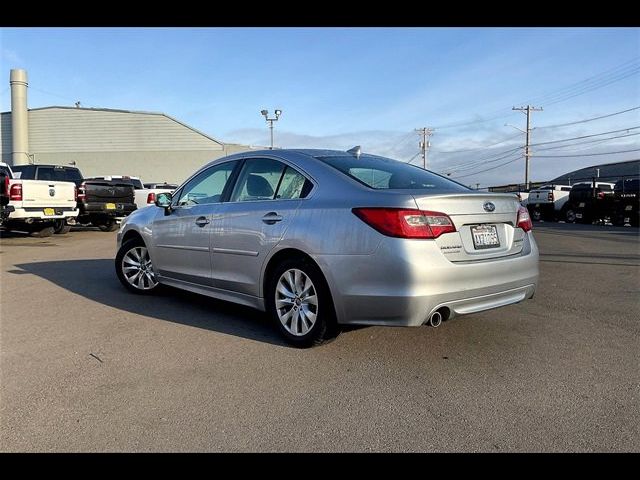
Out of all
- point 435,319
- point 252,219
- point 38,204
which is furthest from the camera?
point 38,204

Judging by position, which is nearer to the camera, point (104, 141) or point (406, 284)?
point (406, 284)

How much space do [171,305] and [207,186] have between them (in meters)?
1.44

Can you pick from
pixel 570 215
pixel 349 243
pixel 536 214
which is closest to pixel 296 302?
pixel 349 243

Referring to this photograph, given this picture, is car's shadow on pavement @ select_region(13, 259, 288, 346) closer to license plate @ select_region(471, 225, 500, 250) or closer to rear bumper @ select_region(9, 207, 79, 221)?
license plate @ select_region(471, 225, 500, 250)

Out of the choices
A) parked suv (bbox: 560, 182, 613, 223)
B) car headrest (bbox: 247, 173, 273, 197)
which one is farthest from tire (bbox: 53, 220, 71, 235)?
parked suv (bbox: 560, 182, 613, 223)

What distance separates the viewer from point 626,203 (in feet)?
70.7

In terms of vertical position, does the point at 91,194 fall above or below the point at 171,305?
above

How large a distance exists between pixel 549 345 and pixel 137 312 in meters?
4.07

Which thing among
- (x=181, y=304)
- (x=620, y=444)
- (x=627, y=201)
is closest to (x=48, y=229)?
(x=181, y=304)

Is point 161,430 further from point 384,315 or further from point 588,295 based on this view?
point 588,295

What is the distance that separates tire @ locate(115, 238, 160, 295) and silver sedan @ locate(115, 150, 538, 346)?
1.06 m

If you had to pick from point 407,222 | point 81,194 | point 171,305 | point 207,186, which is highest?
point 81,194

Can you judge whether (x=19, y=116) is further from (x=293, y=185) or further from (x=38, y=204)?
(x=293, y=185)
